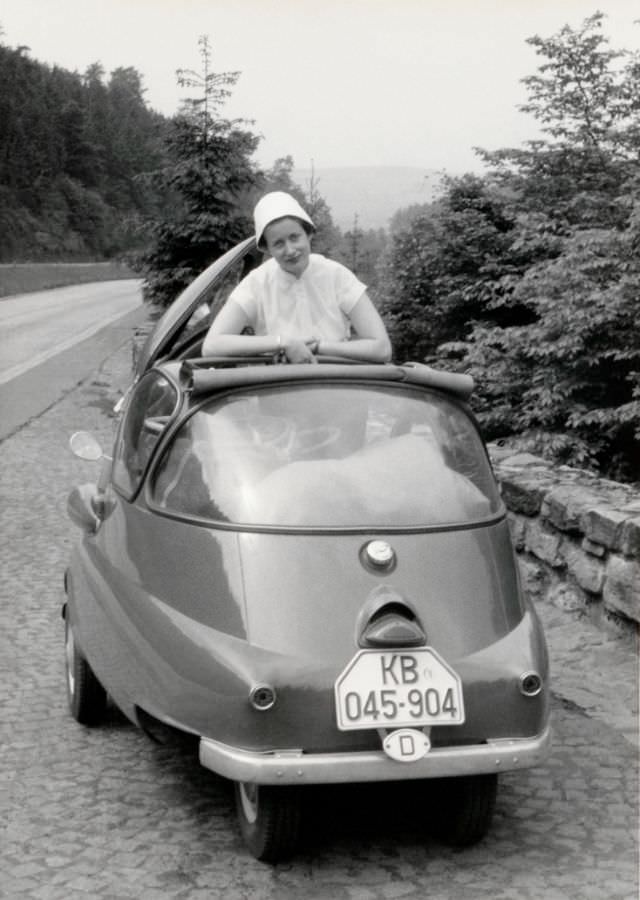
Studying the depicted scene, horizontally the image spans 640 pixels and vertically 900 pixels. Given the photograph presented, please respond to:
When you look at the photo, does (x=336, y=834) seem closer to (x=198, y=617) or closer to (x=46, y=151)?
(x=198, y=617)

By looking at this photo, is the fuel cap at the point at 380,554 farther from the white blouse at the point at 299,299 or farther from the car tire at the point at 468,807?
the white blouse at the point at 299,299

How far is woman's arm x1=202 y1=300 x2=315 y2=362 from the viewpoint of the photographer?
455 centimetres

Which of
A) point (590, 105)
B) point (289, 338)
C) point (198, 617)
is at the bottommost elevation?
point (198, 617)

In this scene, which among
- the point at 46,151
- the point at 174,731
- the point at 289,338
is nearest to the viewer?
the point at 174,731

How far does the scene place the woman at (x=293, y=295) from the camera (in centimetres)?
514

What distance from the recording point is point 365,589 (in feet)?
12.2

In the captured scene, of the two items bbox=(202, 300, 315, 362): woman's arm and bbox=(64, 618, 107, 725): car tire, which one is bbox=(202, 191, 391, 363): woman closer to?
bbox=(202, 300, 315, 362): woman's arm

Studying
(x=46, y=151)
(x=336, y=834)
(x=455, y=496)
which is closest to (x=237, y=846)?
(x=336, y=834)

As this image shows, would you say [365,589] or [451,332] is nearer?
[365,589]

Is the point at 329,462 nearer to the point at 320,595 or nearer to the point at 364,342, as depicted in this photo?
the point at 320,595

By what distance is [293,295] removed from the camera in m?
5.23

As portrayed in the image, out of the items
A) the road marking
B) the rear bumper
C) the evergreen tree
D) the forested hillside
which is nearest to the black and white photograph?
the rear bumper

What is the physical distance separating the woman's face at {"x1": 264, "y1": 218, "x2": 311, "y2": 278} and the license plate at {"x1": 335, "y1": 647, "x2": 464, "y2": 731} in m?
2.08

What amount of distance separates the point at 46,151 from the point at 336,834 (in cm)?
11074
